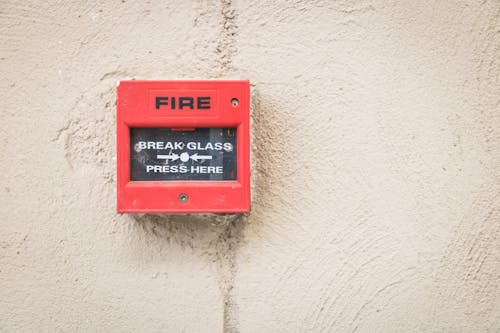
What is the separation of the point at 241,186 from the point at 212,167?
0.06 m

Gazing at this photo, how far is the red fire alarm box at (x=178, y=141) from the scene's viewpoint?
612 millimetres

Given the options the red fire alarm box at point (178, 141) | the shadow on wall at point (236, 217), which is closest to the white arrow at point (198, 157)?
the red fire alarm box at point (178, 141)

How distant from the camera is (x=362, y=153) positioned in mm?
715

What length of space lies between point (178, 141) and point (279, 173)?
21cm

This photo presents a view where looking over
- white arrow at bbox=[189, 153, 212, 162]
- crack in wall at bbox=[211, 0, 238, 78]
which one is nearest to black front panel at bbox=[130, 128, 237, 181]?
white arrow at bbox=[189, 153, 212, 162]

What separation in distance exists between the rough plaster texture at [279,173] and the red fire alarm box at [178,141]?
0.09 metres

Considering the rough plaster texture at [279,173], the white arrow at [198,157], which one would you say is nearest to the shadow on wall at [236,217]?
the rough plaster texture at [279,173]

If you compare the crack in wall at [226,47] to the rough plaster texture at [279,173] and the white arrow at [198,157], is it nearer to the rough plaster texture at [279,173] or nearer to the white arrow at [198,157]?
the rough plaster texture at [279,173]

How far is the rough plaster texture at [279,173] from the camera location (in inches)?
27.7

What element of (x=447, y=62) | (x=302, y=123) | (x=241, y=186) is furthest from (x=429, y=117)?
(x=241, y=186)

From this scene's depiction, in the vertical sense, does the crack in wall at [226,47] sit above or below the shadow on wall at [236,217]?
above

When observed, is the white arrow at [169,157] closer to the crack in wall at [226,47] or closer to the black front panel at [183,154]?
the black front panel at [183,154]

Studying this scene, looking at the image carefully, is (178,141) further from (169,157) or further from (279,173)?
(279,173)

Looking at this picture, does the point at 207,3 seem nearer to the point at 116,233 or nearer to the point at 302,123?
the point at 302,123
